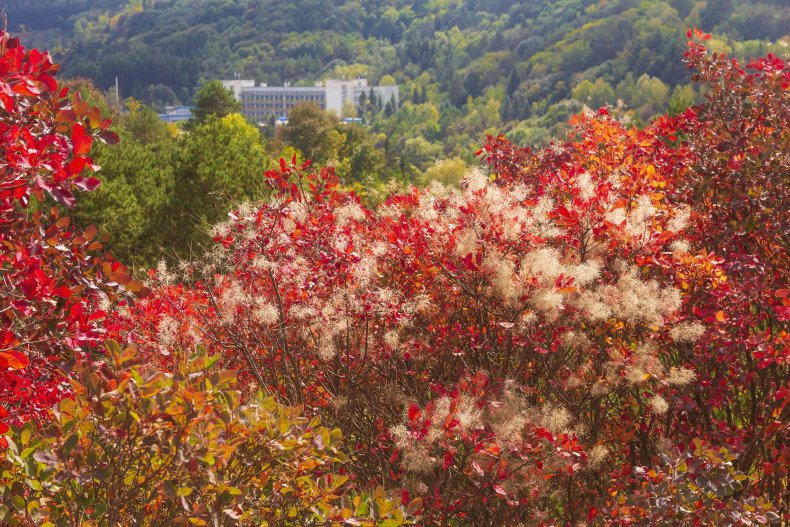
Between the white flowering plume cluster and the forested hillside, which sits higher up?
the white flowering plume cluster

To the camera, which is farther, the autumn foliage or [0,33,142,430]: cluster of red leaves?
the autumn foliage

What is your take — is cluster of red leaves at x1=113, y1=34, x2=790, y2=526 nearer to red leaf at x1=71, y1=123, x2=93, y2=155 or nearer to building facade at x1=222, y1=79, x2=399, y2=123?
red leaf at x1=71, y1=123, x2=93, y2=155

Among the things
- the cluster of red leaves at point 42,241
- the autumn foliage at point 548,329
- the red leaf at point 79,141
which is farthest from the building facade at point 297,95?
the red leaf at point 79,141

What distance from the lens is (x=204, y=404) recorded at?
7.79 ft

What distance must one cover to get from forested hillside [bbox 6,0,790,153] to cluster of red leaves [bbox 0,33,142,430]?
194 feet

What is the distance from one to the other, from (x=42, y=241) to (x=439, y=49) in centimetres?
13950

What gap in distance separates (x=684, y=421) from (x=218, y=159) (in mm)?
13957

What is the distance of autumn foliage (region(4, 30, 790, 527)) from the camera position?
3408 mm

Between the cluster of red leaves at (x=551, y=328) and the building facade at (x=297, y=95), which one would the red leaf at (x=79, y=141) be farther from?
the building facade at (x=297, y=95)

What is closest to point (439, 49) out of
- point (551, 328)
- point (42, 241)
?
point (551, 328)

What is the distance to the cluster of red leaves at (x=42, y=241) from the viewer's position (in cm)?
237

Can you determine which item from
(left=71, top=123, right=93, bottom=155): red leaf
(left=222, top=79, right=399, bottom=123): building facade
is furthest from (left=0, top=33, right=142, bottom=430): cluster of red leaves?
(left=222, top=79, right=399, bottom=123): building facade

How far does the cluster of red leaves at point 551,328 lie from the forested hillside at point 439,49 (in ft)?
188

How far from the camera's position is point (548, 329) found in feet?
12.2
